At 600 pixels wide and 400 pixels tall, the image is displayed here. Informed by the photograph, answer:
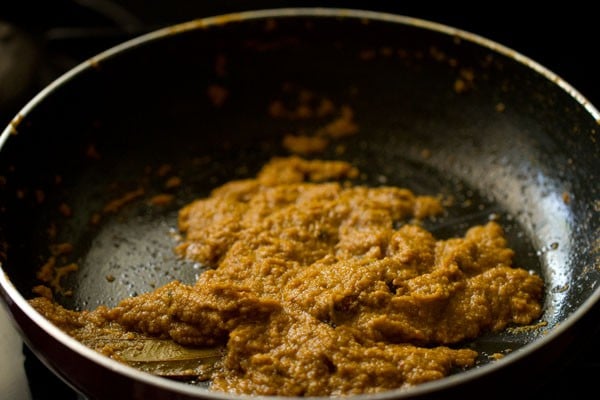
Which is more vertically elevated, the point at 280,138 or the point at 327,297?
the point at 280,138

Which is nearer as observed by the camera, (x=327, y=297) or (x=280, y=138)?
(x=327, y=297)

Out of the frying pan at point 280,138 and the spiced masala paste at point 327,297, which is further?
the frying pan at point 280,138

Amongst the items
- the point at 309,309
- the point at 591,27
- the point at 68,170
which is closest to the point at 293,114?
the point at 68,170

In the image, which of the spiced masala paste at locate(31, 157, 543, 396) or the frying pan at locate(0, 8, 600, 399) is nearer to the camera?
the spiced masala paste at locate(31, 157, 543, 396)
